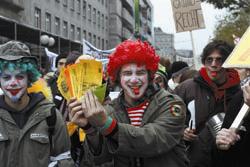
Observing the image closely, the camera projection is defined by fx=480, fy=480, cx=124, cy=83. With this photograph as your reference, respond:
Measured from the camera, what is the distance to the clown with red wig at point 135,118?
2.62 meters

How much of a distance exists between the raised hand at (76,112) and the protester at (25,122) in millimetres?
614

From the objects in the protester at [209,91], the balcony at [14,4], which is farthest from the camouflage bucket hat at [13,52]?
the balcony at [14,4]

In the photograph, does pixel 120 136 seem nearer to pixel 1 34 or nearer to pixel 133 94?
pixel 133 94

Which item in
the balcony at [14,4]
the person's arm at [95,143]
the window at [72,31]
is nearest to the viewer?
the person's arm at [95,143]

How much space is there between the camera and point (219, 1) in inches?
823

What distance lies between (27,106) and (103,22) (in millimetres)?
54915

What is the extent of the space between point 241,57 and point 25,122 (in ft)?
4.93

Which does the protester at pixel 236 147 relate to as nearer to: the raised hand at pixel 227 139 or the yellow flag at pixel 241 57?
the raised hand at pixel 227 139

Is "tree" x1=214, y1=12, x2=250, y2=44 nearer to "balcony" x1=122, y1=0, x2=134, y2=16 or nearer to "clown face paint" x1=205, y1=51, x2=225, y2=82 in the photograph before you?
"clown face paint" x1=205, y1=51, x2=225, y2=82

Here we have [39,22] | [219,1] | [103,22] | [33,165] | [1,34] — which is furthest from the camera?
[103,22]

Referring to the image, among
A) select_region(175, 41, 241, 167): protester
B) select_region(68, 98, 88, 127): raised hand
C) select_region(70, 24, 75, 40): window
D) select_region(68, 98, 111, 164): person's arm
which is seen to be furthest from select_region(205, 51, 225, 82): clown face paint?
select_region(70, 24, 75, 40): window

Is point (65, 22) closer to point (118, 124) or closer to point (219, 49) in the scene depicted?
point (219, 49)

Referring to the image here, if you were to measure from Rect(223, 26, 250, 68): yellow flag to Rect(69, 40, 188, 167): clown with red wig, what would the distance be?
0.48 m

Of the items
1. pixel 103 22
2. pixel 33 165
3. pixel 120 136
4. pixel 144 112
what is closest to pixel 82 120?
pixel 120 136
